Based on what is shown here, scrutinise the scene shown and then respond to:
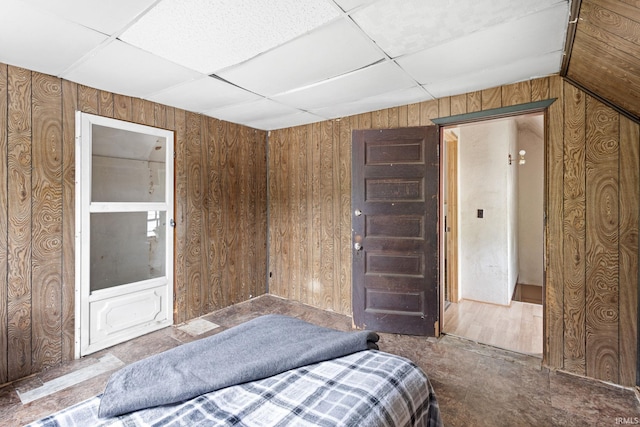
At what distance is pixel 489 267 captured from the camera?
13.5 ft

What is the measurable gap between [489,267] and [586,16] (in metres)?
3.23

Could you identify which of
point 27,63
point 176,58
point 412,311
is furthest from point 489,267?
point 27,63

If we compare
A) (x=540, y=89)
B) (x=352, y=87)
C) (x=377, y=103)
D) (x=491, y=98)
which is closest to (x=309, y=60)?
(x=352, y=87)

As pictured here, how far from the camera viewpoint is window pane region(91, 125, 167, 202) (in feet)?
9.19

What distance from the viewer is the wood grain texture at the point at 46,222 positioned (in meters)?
2.41

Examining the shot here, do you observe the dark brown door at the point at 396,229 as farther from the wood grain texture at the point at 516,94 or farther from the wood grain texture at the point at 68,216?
the wood grain texture at the point at 68,216

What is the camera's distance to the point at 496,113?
2.69 m

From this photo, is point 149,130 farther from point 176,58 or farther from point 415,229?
point 415,229

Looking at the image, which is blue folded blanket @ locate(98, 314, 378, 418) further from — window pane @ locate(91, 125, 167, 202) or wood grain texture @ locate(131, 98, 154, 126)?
wood grain texture @ locate(131, 98, 154, 126)

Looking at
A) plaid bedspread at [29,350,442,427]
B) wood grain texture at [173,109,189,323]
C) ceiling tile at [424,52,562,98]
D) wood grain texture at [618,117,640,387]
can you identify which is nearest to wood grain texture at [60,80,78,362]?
wood grain texture at [173,109,189,323]

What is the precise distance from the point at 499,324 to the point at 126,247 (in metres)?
4.05

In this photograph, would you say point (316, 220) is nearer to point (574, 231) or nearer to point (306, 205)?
point (306, 205)

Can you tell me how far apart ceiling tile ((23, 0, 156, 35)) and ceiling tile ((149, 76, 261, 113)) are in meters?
0.82

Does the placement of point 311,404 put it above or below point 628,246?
below
